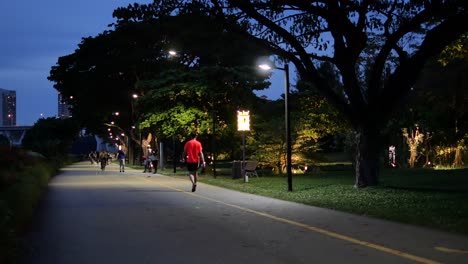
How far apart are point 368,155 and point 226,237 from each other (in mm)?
11230

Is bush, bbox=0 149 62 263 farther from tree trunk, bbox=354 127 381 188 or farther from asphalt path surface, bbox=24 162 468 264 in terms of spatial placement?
tree trunk, bbox=354 127 381 188

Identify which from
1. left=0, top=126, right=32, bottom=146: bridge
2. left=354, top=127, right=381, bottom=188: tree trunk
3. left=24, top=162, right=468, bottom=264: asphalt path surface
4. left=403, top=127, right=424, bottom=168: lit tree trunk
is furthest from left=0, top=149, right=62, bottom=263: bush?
left=0, top=126, right=32, bottom=146: bridge

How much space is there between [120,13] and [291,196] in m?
29.3

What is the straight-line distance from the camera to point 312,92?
37750 millimetres

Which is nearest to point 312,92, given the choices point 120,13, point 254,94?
point 254,94

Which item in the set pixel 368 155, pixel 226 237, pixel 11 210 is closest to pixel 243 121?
pixel 368 155

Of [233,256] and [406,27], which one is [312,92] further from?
[233,256]

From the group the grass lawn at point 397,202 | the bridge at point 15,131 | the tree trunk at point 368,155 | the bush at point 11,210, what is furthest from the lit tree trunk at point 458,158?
the bridge at point 15,131

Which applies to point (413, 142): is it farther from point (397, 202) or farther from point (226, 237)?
point (226, 237)

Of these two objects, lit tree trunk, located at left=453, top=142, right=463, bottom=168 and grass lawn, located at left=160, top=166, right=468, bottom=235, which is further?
lit tree trunk, located at left=453, top=142, right=463, bottom=168

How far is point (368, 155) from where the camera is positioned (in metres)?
20.6

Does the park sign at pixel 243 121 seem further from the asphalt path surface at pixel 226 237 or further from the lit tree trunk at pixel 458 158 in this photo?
the lit tree trunk at pixel 458 158

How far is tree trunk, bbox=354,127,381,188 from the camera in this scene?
67.5 ft

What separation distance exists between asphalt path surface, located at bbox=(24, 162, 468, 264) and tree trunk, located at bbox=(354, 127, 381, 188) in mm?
5402
